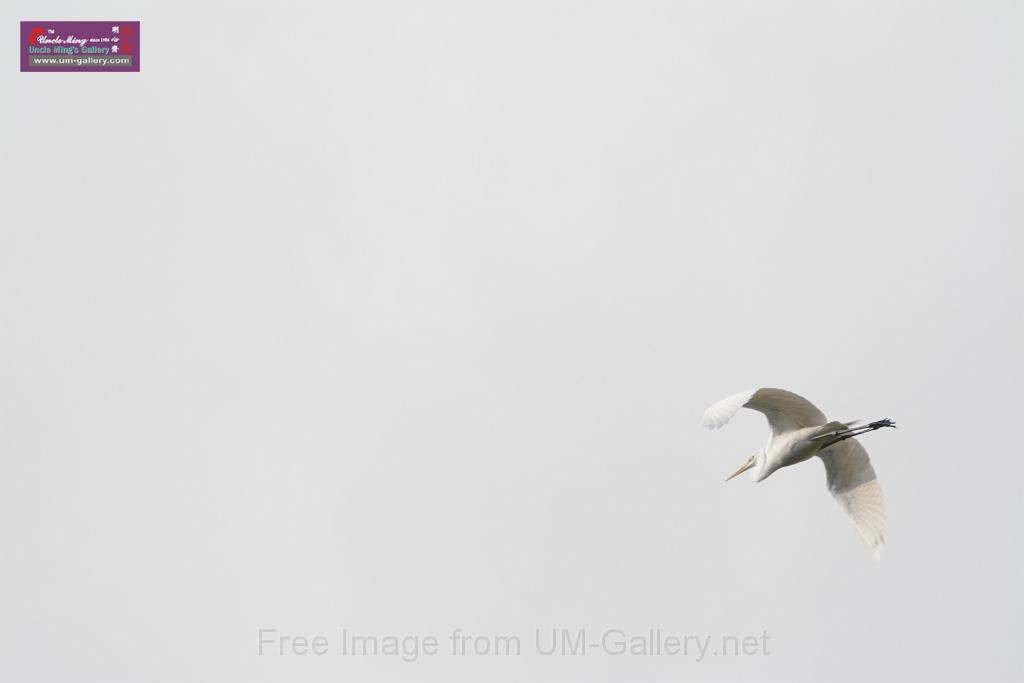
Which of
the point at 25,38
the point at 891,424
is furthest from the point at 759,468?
the point at 25,38

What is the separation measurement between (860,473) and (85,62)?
4406 cm

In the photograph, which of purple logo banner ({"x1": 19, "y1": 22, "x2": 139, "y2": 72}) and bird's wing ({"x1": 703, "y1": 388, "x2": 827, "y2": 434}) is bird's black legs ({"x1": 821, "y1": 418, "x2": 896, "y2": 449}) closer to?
bird's wing ({"x1": 703, "y1": 388, "x2": 827, "y2": 434})

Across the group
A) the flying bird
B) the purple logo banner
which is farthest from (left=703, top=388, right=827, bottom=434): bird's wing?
the purple logo banner

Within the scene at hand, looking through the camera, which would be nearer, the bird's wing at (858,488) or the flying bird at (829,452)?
the flying bird at (829,452)

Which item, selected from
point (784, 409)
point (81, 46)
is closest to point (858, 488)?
point (784, 409)

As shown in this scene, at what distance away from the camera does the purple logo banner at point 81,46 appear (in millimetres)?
60438

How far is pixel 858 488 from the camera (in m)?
34.4

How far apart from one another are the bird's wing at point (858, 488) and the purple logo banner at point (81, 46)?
1394 inches

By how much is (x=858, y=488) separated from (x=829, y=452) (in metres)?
1.19

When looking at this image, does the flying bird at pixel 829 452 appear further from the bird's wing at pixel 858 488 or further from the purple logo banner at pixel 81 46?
the purple logo banner at pixel 81 46

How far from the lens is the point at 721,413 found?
A: 90.7 feet

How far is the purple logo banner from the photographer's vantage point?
60.4 m

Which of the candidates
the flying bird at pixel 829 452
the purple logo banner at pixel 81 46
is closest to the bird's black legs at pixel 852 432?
the flying bird at pixel 829 452

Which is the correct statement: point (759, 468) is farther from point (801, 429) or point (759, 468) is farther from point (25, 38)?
point (25, 38)
